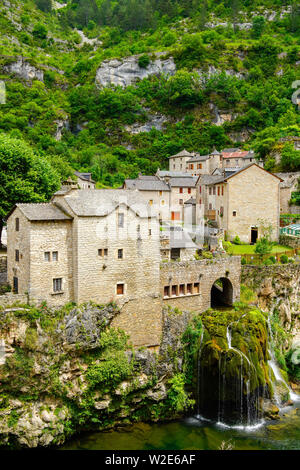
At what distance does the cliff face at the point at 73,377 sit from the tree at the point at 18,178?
13345 millimetres

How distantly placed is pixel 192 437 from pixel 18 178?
26902 mm

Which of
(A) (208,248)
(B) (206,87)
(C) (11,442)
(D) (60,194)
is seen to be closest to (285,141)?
(A) (208,248)

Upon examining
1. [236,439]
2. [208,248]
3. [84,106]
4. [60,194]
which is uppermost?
[84,106]

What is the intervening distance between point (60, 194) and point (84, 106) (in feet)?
276

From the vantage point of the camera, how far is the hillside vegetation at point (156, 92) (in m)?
90.4

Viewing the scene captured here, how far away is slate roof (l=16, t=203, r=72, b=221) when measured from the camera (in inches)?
Answer: 1075

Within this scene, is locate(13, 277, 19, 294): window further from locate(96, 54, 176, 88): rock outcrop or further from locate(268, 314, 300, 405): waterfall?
locate(96, 54, 176, 88): rock outcrop

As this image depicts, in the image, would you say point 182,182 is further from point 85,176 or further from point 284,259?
point 284,259

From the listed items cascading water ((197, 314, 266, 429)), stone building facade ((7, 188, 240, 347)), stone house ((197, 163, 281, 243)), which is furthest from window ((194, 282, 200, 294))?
stone house ((197, 163, 281, 243))

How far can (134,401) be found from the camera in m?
29.4

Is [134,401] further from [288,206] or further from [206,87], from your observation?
[206,87]

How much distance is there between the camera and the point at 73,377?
28031mm

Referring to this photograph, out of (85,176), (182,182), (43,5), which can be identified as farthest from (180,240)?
(43,5)

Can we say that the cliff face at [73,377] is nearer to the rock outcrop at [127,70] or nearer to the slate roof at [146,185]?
the slate roof at [146,185]
